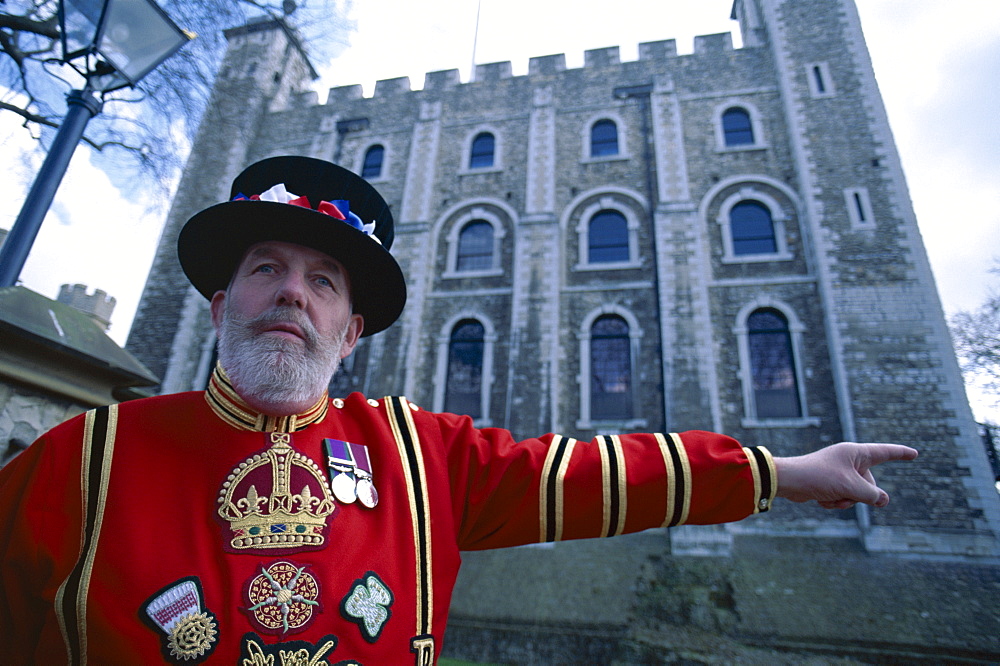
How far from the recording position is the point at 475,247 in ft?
44.0

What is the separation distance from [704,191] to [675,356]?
14.9 feet

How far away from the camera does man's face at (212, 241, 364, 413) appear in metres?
1.64

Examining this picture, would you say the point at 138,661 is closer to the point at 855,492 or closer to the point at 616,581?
the point at 855,492

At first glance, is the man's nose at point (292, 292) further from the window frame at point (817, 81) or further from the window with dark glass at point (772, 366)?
the window frame at point (817, 81)

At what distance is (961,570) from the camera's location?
7.75 meters

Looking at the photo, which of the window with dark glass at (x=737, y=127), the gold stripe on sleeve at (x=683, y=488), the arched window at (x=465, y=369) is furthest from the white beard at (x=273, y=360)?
the window with dark glass at (x=737, y=127)

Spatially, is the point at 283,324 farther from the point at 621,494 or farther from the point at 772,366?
the point at 772,366

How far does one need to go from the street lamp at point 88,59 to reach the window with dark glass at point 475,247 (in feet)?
31.2

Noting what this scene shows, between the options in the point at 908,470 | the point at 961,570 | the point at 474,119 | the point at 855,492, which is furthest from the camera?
the point at 474,119

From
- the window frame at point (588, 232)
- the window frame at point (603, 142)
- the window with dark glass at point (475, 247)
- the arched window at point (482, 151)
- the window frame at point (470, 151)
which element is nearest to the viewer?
the window frame at point (588, 232)

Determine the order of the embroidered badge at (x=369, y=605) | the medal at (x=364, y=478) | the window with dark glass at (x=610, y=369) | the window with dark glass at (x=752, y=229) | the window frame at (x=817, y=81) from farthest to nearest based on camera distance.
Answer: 1. the window frame at (x=817, y=81)
2. the window with dark glass at (x=752, y=229)
3. the window with dark glass at (x=610, y=369)
4. the medal at (x=364, y=478)
5. the embroidered badge at (x=369, y=605)

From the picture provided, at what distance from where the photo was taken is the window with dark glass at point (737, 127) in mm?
12914

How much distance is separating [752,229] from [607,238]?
3.39 meters

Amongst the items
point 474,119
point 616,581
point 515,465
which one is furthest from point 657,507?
point 474,119
